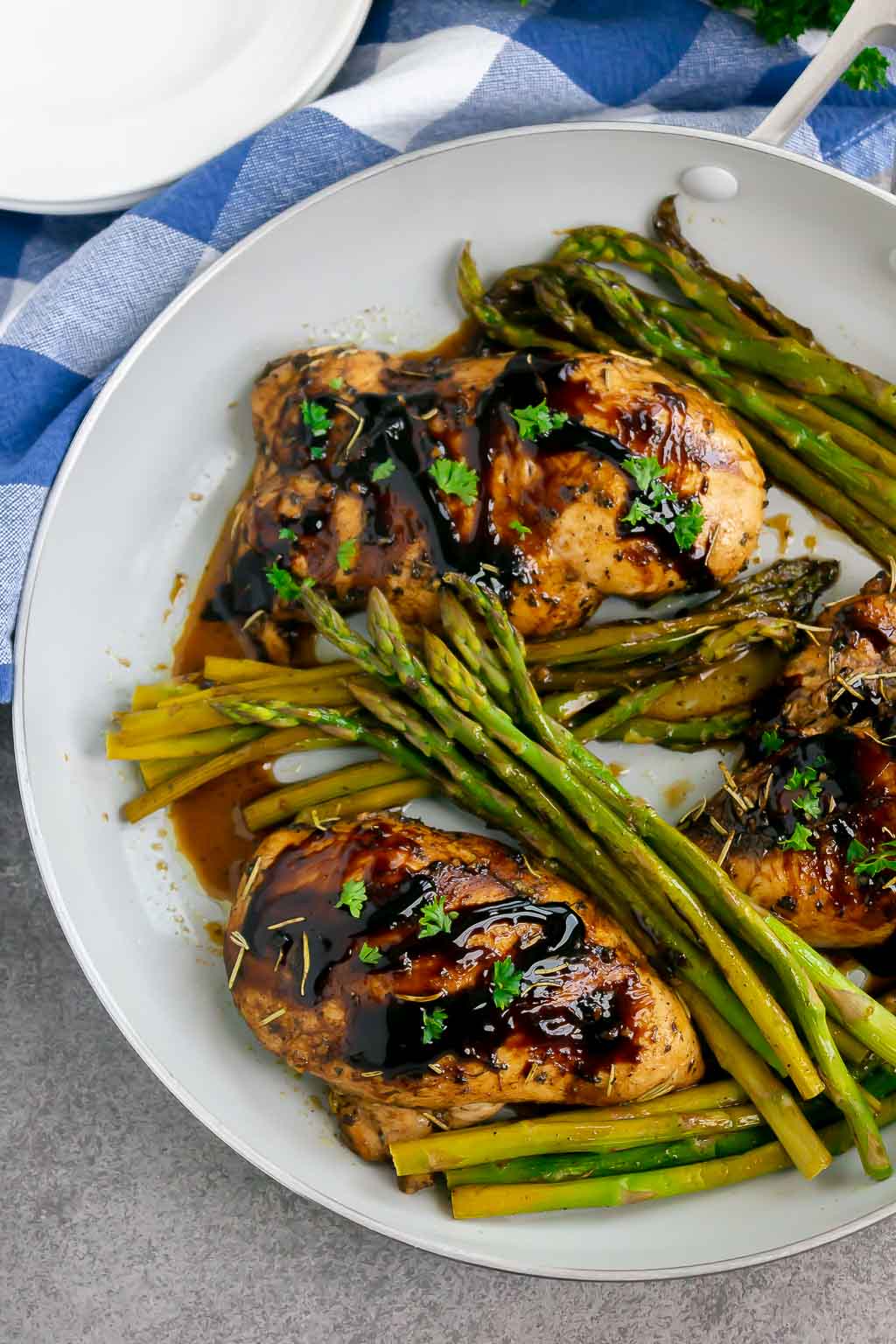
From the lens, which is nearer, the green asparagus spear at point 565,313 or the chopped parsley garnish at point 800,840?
the chopped parsley garnish at point 800,840

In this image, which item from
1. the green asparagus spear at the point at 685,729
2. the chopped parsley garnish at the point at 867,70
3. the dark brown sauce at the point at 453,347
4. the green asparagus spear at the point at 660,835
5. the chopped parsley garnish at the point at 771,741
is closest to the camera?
the green asparagus spear at the point at 660,835

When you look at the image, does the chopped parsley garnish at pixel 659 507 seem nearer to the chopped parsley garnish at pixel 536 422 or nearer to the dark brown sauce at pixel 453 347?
the chopped parsley garnish at pixel 536 422

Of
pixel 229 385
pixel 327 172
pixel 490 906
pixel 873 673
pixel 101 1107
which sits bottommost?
pixel 101 1107

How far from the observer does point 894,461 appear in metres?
4.08

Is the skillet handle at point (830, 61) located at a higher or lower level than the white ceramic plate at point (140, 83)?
higher

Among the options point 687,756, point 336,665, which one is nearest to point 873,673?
point 687,756

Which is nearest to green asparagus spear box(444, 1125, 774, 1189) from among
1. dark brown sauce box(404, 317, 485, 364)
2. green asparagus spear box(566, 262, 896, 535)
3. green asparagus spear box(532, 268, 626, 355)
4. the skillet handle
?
green asparagus spear box(566, 262, 896, 535)

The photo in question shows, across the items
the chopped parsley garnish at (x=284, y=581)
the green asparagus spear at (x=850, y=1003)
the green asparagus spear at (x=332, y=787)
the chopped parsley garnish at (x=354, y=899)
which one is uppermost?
the chopped parsley garnish at (x=284, y=581)

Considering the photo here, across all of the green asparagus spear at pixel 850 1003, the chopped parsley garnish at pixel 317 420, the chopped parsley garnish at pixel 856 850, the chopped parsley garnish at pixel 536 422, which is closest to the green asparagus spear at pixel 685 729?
the chopped parsley garnish at pixel 856 850

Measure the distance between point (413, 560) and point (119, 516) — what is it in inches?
Answer: 49.5

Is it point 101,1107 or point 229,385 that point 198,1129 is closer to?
point 101,1107

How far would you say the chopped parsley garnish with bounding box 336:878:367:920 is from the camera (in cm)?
362

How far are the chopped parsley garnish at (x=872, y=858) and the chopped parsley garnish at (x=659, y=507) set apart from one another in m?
1.18

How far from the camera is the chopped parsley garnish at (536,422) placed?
3811 mm
